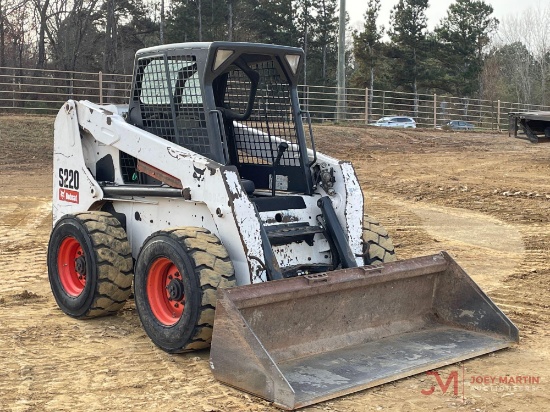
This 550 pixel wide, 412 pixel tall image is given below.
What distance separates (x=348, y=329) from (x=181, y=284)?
124 cm

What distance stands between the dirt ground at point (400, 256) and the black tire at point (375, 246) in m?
1.23

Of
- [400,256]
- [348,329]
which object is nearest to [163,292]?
[348,329]

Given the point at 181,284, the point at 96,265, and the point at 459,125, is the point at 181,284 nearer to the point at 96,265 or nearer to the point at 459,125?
the point at 96,265

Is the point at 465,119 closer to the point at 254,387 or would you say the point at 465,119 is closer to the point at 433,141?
the point at 433,141

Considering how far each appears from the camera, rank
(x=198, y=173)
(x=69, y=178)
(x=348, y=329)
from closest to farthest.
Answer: (x=348, y=329) → (x=198, y=173) → (x=69, y=178)

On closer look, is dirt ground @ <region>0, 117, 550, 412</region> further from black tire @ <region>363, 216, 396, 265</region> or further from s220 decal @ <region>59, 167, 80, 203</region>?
black tire @ <region>363, 216, 396, 265</region>

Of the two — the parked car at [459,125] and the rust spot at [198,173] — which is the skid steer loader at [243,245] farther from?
the parked car at [459,125]

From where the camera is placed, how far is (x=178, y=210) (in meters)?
6.44

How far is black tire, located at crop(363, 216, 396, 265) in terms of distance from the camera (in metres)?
6.67

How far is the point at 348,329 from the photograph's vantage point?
595cm

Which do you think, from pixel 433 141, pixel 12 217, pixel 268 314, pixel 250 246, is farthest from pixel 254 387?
pixel 433 141

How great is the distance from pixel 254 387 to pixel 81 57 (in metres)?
35.0

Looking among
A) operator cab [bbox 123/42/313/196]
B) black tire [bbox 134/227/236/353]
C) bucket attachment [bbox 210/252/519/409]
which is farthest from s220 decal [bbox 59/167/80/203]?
bucket attachment [bbox 210/252/519/409]

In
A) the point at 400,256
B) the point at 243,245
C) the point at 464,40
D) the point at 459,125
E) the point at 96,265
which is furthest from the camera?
the point at 464,40
